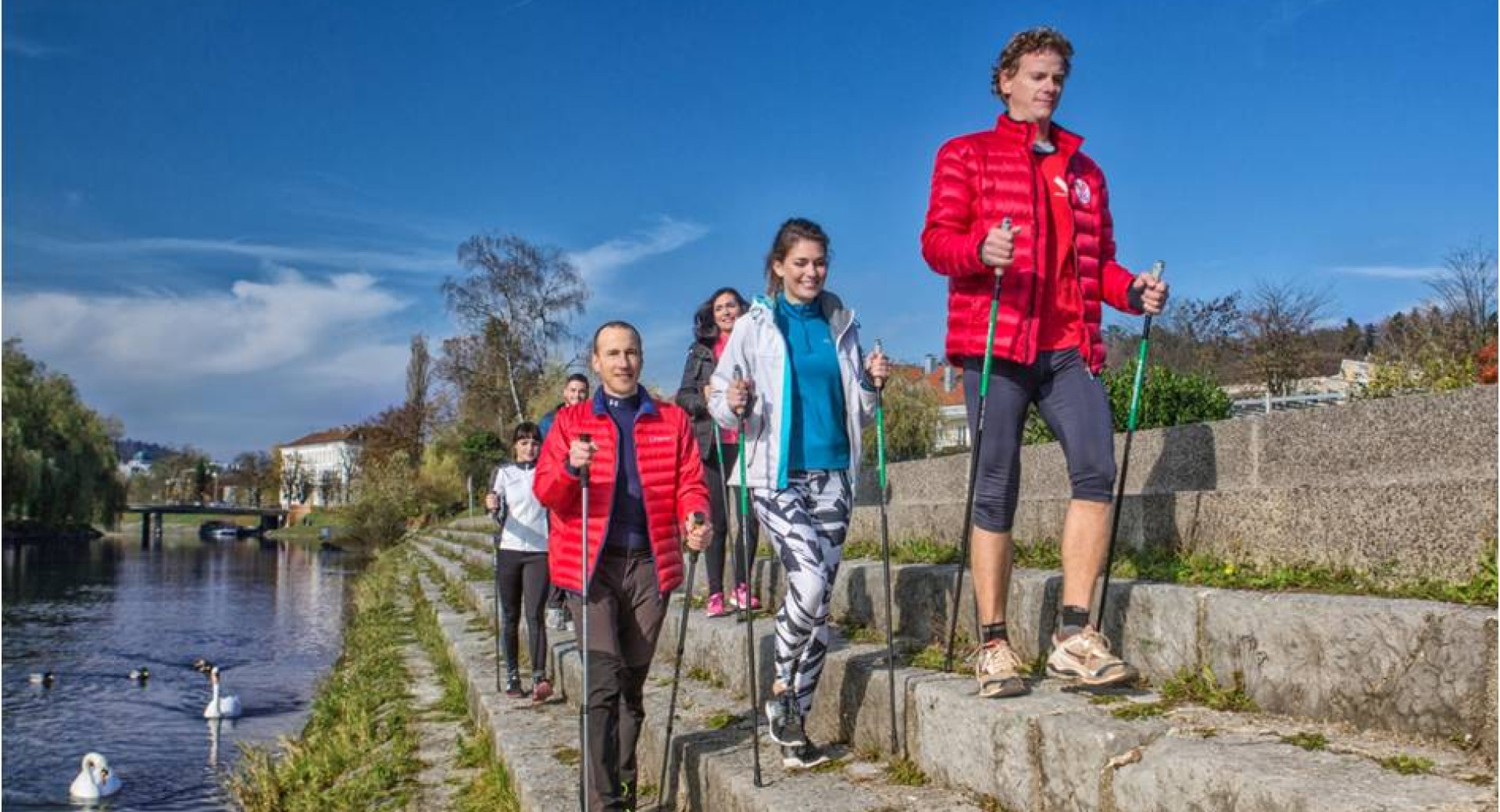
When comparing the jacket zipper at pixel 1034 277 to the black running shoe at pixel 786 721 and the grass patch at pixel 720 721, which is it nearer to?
the black running shoe at pixel 786 721

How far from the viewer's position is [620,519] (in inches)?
172

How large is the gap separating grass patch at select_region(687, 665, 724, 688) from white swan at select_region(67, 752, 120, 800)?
619 centimetres

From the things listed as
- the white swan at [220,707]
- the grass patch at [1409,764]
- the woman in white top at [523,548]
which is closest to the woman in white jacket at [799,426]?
the grass patch at [1409,764]

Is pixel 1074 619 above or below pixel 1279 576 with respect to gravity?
below

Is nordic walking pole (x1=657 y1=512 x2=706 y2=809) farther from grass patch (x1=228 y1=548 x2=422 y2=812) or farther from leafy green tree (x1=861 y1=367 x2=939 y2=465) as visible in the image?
leafy green tree (x1=861 y1=367 x2=939 y2=465)

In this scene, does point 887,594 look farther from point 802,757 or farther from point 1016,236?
point 1016,236

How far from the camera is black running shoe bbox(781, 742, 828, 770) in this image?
13.1ft

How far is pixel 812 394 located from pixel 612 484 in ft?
2.66

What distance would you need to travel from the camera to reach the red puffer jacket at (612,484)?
14.3 feet

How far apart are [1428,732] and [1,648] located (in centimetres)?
2127

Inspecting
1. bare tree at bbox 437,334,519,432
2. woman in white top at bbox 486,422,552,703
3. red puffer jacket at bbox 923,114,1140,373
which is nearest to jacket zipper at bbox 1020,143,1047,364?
red puffer jacket at bbox 923,114,1140,373

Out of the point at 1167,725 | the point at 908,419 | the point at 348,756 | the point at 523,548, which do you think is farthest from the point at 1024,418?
the point at 908,419

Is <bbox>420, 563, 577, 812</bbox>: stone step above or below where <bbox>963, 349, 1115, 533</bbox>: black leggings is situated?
below

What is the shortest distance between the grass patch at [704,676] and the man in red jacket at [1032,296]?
2166 mm
